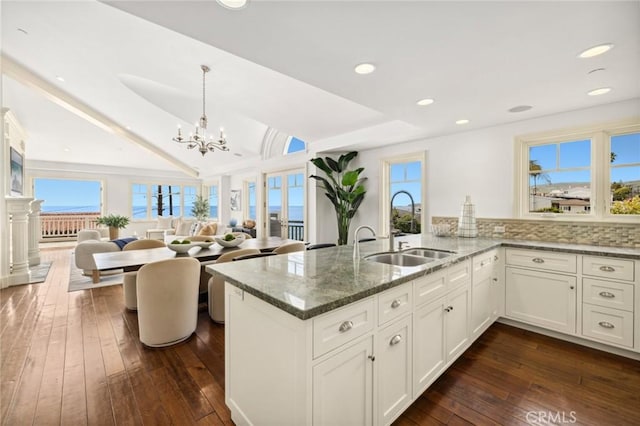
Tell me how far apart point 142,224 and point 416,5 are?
36.4 feet

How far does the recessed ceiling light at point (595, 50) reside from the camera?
1.78 m

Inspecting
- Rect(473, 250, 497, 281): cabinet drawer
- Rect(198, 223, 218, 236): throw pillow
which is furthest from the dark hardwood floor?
Rect(198, 223, 218, 236): throw pillow

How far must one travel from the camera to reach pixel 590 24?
5.16 ft

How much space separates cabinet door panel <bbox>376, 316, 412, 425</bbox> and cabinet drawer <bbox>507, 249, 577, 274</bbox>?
1.96m

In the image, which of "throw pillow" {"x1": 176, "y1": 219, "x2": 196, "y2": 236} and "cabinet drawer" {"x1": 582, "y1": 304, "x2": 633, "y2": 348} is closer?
"cabinet drawer" {"x1": 582, "y1": 304, "x2": 633, "y2": 348}

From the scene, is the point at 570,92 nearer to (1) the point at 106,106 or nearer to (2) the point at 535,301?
(2) the point at 535,301

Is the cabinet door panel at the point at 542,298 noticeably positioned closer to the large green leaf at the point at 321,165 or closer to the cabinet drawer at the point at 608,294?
the cabinet drawer at the point at 608,294

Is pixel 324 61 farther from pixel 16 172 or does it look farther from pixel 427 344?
pixel 16 172

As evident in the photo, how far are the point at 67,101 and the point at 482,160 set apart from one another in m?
7.74

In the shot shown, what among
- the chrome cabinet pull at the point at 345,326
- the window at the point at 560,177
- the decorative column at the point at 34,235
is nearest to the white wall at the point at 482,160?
the window at the point at 560,177

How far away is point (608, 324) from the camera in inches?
94.9

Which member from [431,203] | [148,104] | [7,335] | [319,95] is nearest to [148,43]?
[319,95]

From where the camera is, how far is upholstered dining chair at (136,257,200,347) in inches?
96.9

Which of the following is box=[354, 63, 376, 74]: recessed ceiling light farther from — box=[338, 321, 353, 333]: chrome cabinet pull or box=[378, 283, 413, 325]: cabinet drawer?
box=[338, 321, 353, 333]: chrome cabinet pull
